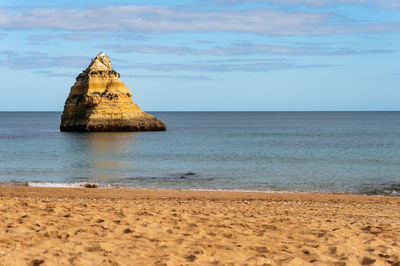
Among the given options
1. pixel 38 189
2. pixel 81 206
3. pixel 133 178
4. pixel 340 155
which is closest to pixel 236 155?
pixel 340 155

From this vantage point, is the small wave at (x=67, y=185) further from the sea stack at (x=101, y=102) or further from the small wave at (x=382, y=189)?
the sea stack at (x=101, y=102)

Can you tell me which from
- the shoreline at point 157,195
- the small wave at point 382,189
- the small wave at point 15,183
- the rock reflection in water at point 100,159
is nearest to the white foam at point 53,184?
the small wave at point 15,183

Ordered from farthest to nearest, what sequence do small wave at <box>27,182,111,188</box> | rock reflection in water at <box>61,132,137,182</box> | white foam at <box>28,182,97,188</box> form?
1. rock reflection in water at <box>61,132,137,182</box>
2. white foam at <box>28,182,97,188</box>
3. small wave at <box>27,182,111,188</box>

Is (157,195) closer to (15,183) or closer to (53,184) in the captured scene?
(53,184)

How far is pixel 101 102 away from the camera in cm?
6975

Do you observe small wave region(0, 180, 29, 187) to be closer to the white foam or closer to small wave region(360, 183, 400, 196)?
the white foam

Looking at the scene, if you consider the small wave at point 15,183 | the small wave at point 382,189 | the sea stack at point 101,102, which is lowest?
the small wave at point 15,183

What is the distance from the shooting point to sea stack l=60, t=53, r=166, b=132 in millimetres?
69875

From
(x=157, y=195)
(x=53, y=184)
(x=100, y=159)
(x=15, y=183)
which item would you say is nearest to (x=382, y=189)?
(x=157, y=195)

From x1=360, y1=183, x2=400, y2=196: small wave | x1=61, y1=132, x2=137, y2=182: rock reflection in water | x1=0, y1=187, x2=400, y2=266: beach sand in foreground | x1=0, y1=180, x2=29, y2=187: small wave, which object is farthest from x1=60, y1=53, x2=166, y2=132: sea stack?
x1=0, y1=187, x2=400, y2=266: beach sand in foreground

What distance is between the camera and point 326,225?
11258mm

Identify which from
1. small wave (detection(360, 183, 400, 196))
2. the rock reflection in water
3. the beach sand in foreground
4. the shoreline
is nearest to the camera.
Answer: the beach sand in foreground

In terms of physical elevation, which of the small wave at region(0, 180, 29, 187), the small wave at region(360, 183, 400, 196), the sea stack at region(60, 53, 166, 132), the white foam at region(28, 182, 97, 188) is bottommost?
the small wave at region(0, 180, 29, 187)

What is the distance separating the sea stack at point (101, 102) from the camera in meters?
69.9
